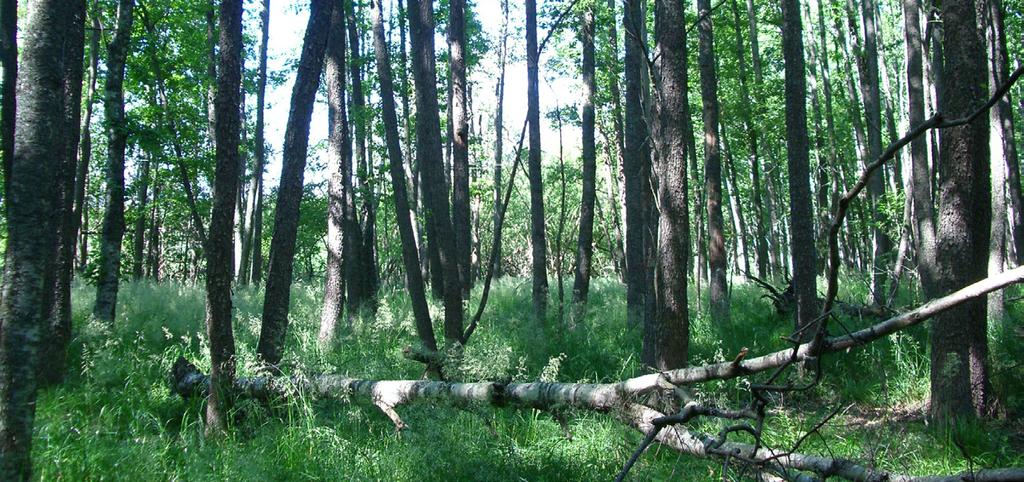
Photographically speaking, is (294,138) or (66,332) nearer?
(294,138)

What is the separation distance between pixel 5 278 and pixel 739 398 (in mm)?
7365

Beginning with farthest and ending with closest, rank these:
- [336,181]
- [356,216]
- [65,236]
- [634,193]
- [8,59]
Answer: [356,216]
[634,193]
[336,181]
[65,236]
[8,59]

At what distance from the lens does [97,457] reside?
514cm

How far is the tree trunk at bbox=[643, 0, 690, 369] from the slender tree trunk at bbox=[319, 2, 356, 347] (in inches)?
244

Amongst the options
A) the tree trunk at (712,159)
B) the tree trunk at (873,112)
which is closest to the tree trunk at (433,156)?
the tree trunk at (712,159)

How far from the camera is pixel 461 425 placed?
612cm

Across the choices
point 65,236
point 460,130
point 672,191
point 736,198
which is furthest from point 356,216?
point 736,198

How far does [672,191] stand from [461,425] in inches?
119

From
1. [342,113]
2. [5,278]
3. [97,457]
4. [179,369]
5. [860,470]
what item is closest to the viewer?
[860,470]

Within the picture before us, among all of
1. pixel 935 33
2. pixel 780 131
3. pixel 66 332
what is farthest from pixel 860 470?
pixel 780 131

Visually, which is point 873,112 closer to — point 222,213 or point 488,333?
point 488,333

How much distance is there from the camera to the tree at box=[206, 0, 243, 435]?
5.98 metres

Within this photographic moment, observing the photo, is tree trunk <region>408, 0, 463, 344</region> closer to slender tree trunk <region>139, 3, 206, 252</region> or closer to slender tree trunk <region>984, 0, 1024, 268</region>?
slender tree trunk <region>139, 3, 206, 252</region>

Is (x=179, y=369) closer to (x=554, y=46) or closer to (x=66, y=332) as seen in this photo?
(x=66, y=332)
